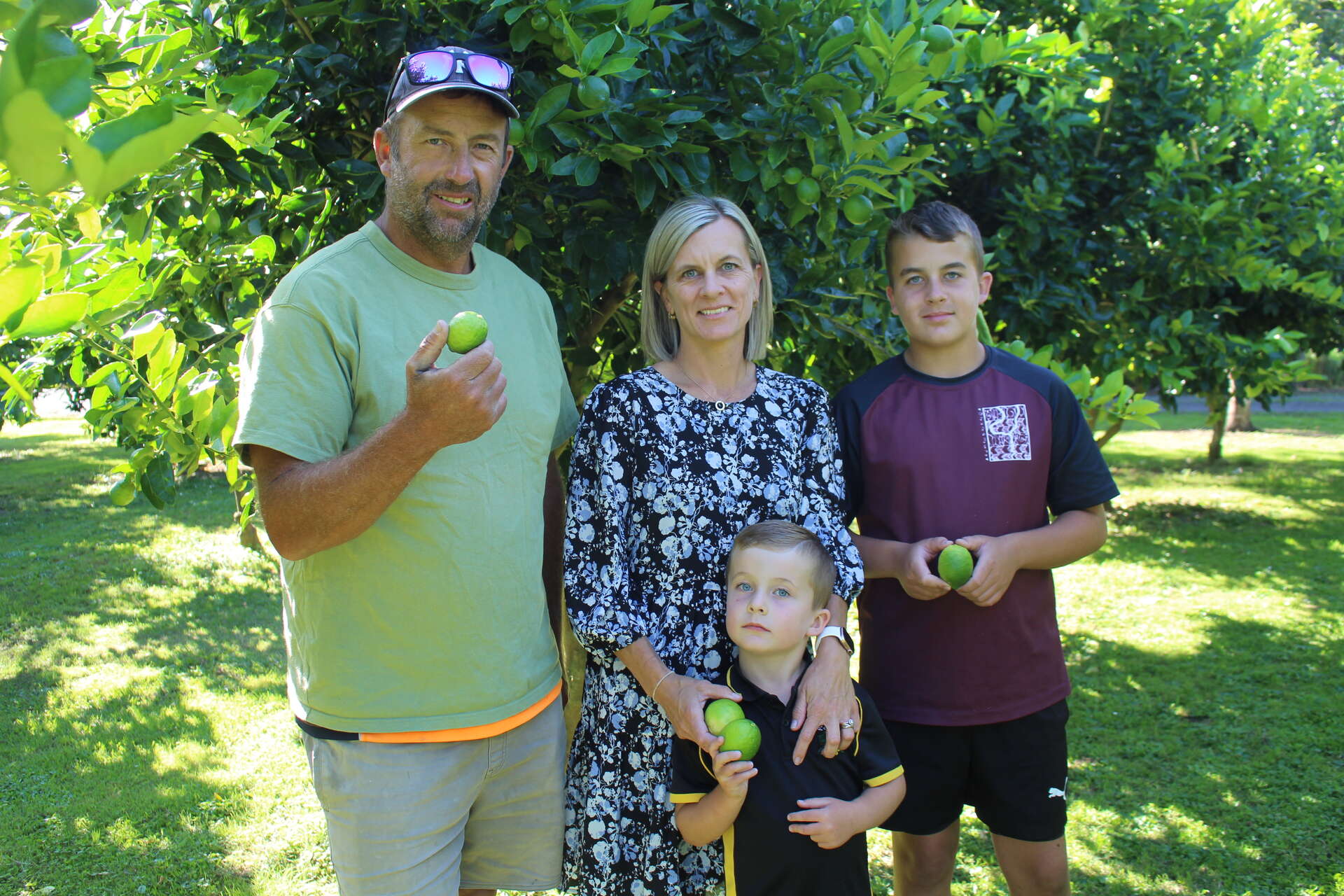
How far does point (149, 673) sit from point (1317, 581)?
8.97m

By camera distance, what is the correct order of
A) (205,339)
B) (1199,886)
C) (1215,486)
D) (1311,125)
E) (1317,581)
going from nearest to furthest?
(205,339), (1199,886), (1311,125), (1317,581), (1215,486)

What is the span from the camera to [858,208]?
2.54 metres

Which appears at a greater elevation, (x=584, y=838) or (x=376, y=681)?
(x=376, y=681)

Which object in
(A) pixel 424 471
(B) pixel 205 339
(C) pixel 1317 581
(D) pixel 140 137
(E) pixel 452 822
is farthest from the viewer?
(C) pixel 1317 581

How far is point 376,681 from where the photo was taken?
1985mm

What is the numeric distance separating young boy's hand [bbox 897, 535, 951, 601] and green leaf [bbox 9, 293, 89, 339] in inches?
69.3

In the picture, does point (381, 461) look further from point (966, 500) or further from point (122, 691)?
point (122, 691)

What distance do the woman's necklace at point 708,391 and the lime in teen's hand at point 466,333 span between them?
59 cm

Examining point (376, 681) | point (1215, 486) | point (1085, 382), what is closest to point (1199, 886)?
point (1085, 382)

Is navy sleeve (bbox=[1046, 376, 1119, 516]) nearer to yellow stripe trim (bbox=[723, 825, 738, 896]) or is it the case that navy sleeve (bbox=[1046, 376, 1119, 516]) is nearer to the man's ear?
yellow stripe trim (bbox=[723, 825, 738, 896])

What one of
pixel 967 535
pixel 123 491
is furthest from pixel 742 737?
pixel 123 491

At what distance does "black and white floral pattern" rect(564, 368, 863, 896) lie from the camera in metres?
2.15

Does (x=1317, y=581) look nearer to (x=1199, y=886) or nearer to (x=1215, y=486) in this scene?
(x=1215, y=486)

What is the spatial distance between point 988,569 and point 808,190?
982 millimetres
